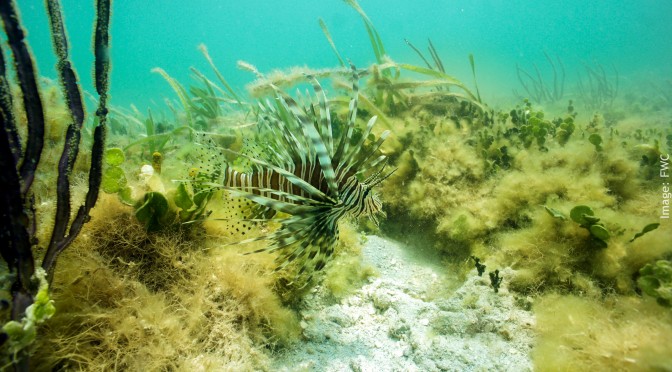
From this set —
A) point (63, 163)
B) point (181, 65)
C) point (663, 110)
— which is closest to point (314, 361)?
point (63, 163)

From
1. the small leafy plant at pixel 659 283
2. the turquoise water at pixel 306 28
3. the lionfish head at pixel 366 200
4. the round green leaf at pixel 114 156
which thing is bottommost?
the small leafy plant at pixel 659 283

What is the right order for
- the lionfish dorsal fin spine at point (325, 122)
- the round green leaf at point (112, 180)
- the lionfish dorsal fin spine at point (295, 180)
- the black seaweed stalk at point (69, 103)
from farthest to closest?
the lionfish dorsal fin spine at point (325, 122)
the round green leaf at point (112, 180)
the lionfish dorsal fin spine at point (295, 180)
the black seaweed stalk at point (69, 103)

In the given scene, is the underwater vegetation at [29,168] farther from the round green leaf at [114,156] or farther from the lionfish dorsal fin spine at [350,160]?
the lionfish dorsal fin spine at [350,160]

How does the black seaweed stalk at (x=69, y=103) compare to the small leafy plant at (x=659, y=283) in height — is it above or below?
above

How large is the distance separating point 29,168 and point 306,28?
15467cm

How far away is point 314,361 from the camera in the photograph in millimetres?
2686

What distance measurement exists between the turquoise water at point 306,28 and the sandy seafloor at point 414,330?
2898 inches

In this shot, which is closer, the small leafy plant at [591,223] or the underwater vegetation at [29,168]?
the underwater vegetation at [29,168]

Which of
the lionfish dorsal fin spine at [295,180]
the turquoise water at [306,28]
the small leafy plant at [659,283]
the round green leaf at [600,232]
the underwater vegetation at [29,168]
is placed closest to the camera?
the underwater vegetation at [29,168]

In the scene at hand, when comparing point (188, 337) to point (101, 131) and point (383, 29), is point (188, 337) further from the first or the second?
point (383, 29)

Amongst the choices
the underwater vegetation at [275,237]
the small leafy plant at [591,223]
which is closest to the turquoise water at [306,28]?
the underwater vegetation at [275,237]

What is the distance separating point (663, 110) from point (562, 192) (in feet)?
40.0

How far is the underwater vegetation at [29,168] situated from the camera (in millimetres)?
1611

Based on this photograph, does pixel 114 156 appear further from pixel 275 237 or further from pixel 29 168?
pixel 275 237
